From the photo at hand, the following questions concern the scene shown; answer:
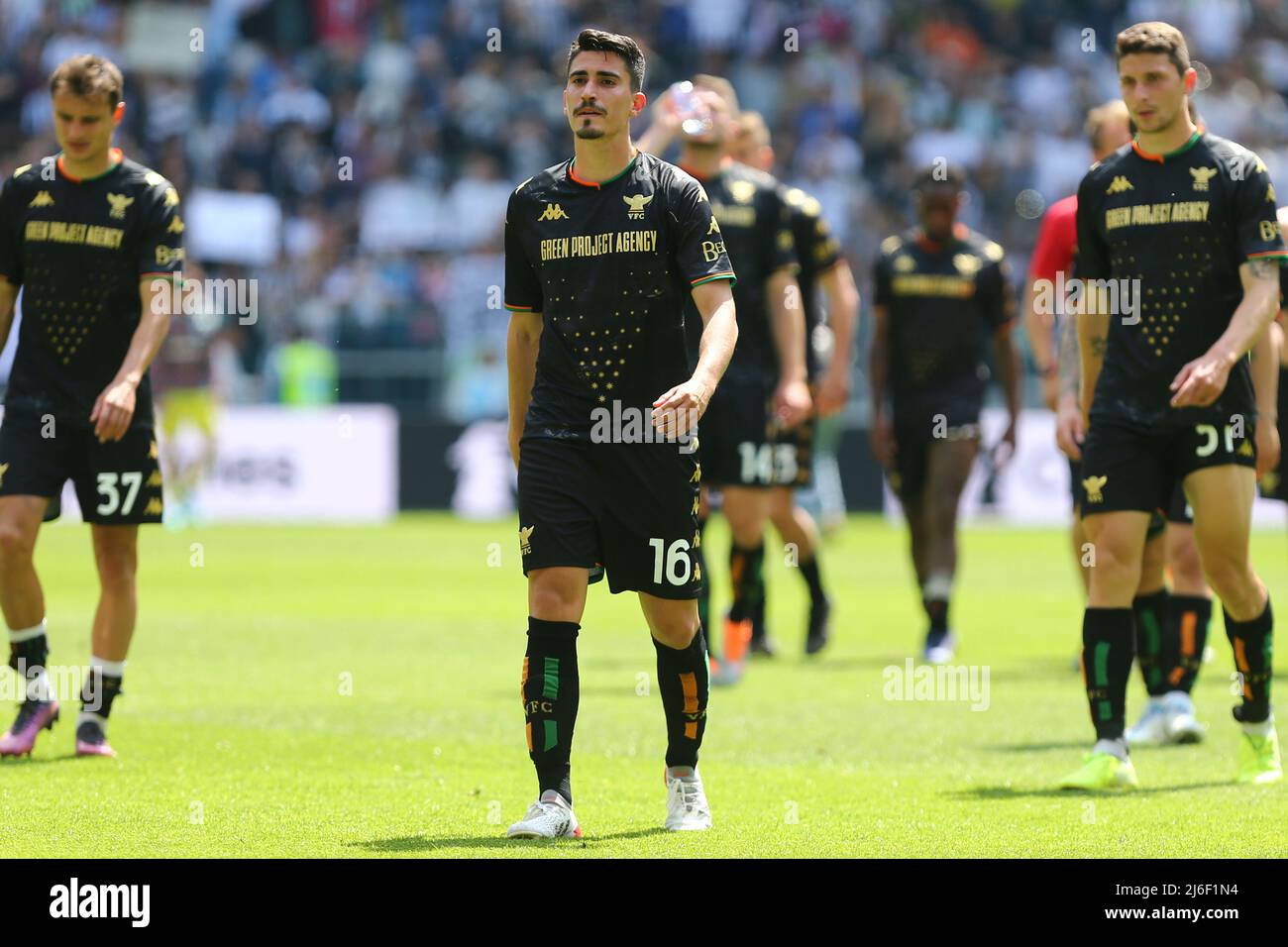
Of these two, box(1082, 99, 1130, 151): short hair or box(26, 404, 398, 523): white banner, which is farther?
box(26, 404, 398, 523): white banner

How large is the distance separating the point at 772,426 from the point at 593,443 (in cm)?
515

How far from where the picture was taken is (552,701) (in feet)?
21.9

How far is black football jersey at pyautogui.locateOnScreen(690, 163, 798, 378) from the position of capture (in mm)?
11430

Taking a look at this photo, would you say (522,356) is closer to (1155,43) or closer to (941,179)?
(1155,43)

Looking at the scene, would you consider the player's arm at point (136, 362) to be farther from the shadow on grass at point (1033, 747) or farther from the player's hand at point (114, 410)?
the shadow on grass at point (1033, 747)

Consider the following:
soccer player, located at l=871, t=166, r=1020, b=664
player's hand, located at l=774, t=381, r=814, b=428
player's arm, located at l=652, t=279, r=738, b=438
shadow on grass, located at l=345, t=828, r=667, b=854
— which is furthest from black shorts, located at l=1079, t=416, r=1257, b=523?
soccer player, located at l=871, t=166, r=1020, b=664

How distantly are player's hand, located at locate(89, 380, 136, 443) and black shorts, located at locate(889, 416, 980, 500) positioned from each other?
Answer: 242 inches

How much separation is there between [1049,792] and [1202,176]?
232cm

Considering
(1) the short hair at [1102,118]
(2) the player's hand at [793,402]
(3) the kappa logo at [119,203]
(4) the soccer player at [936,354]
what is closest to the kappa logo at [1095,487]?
(1) the short hair at [1102,118]

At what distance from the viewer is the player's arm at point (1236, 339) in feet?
24.4

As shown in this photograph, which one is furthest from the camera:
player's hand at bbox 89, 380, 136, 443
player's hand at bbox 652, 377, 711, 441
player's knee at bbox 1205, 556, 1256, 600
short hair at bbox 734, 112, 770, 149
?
short hair at bbox 734, 112, 770, 149

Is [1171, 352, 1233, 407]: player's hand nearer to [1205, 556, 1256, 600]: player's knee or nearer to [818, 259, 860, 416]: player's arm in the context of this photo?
[1205, 556, 1256, 600]: player's knee

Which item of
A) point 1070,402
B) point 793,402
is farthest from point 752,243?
point 1070,402
